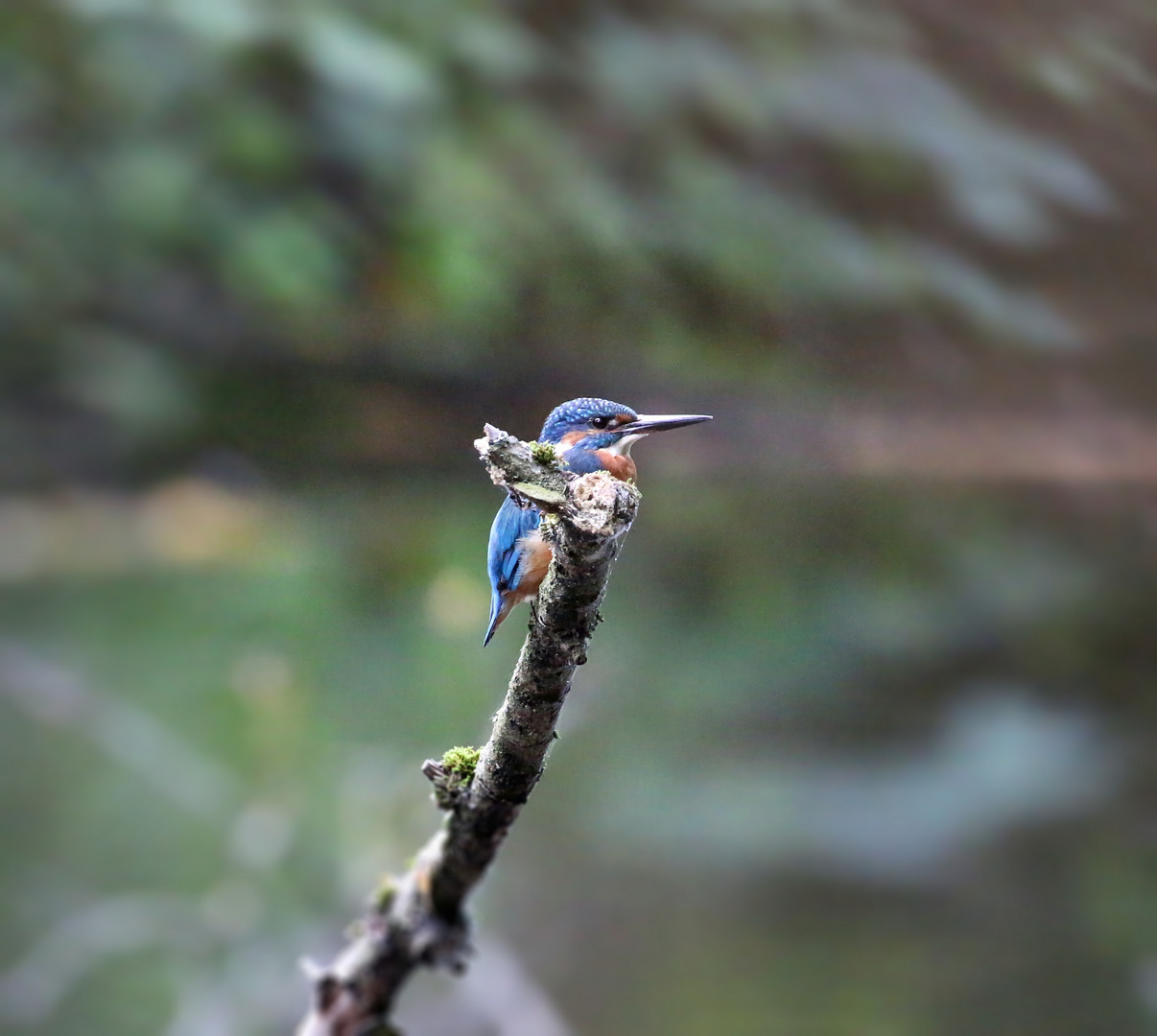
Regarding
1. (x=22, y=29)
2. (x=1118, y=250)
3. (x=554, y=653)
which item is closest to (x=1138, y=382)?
(x=1118, y=250)

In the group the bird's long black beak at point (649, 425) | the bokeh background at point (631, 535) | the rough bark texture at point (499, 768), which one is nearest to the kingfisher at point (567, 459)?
the bird's long black beak at point (649, 425)

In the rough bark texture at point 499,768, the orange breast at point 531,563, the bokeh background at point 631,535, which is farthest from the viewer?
the bokeh background at point 631,535

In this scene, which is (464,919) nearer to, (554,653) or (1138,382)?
(554,653)

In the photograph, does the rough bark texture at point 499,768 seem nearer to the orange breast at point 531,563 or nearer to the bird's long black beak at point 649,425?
the orange breast at point 531,563

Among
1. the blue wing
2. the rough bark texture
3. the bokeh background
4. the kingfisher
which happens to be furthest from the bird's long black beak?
the bokeh background

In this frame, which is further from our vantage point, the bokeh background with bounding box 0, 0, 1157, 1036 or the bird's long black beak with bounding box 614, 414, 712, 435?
the bokeh background with bounding box 0, 0, 1157, 1036

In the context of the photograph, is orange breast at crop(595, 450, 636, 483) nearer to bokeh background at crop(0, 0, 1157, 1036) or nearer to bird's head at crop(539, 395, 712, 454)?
bird's head at crop(539, 395, 712, 454)
